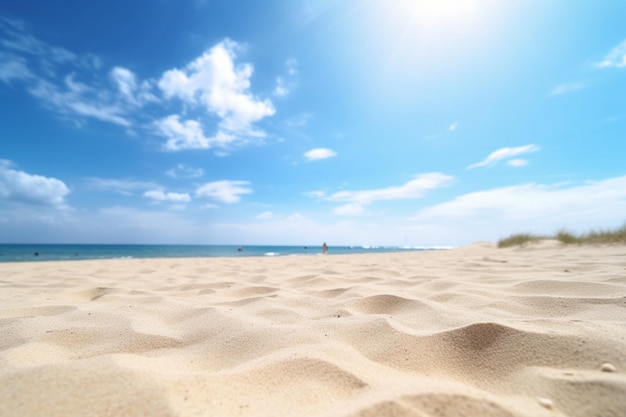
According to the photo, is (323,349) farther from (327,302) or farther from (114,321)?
(114,321)

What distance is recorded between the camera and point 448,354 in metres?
1.09

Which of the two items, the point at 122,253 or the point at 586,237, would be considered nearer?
the point at 586,237

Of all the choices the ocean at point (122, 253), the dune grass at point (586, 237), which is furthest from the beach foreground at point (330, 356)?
the ocean at point (122, 253)

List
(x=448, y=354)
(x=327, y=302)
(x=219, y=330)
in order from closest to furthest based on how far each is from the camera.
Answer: (x=448, y=354), (x=219, y=330), (x=327, y=302)

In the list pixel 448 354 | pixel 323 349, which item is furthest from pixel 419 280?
pixel 323 349

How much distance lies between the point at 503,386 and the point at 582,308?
1034mm

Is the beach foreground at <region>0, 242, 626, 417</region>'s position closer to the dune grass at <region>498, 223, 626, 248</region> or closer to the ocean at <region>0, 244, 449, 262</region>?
the dune grass at <region>498, 223, 626, 248</region>

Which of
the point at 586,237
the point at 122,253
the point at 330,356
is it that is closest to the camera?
the point at 330,356

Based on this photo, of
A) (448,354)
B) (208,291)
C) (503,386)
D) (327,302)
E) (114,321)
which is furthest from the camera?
(208,291)

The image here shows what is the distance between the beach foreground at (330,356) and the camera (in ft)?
2.46

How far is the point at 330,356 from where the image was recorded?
1.05 meters

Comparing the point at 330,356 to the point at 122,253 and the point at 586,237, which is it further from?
the point at 122,253

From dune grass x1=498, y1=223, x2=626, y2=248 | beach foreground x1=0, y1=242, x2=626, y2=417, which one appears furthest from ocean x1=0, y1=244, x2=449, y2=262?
beach foreground x1=0, y1=242, x2=626, y2=417

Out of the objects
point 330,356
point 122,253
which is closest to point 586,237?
point 330,356
